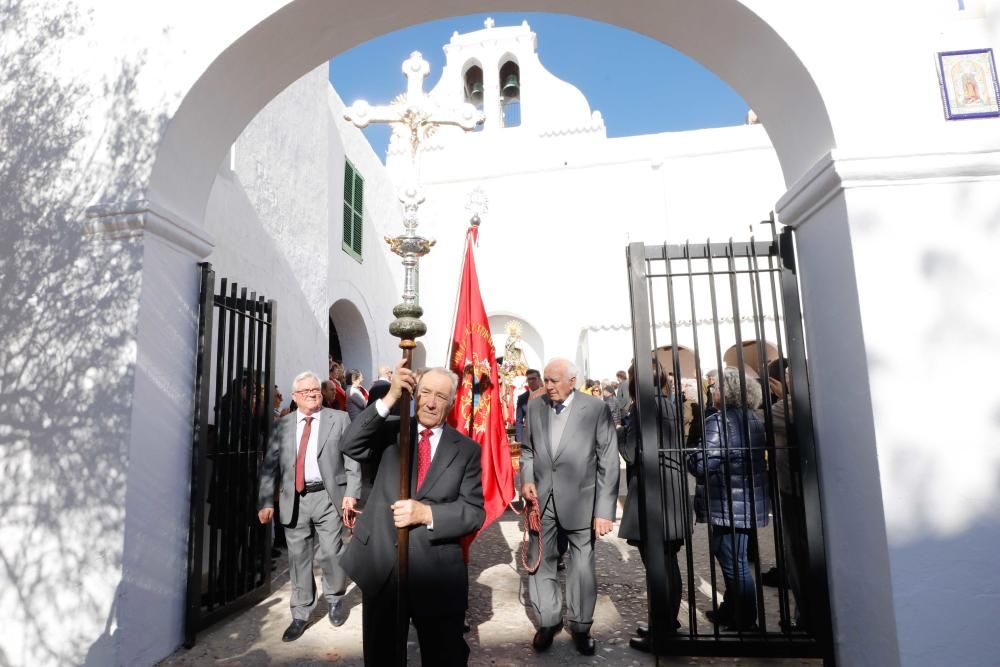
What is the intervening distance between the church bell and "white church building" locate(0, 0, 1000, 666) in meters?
15.2

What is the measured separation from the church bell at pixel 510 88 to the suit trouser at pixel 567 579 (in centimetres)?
1678

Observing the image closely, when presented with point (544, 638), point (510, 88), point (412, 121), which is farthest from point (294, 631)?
point (510, 88)

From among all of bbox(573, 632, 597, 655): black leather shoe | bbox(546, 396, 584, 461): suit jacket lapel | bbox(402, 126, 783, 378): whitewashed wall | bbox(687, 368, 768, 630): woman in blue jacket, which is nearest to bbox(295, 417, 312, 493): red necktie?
bbox(546, 396, 584, 461): suit jacket lapel

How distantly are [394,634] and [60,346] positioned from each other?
2648 mm

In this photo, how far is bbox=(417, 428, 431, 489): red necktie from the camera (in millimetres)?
2846

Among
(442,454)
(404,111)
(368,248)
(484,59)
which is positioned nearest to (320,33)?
(404,111)

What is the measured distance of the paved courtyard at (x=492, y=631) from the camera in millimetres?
A: 3744

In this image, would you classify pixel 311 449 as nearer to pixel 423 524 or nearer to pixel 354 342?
pixel 423 524

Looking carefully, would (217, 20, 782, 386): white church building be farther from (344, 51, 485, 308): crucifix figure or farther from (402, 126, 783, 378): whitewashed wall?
(344, 51, 485, 308): crucifix figure

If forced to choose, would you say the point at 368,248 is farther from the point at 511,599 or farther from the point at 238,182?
the point at 511,599

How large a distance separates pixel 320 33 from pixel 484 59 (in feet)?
50.9

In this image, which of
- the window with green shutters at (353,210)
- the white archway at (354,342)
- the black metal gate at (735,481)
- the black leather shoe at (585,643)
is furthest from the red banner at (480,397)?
the white archway at (354,342)

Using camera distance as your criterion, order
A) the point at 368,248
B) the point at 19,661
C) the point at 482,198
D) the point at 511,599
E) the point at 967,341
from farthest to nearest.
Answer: the point at 482,198
the point at 368,248
the point at 511,599
the point at 19,661
the point at 967,341

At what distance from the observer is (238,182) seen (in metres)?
7.39
